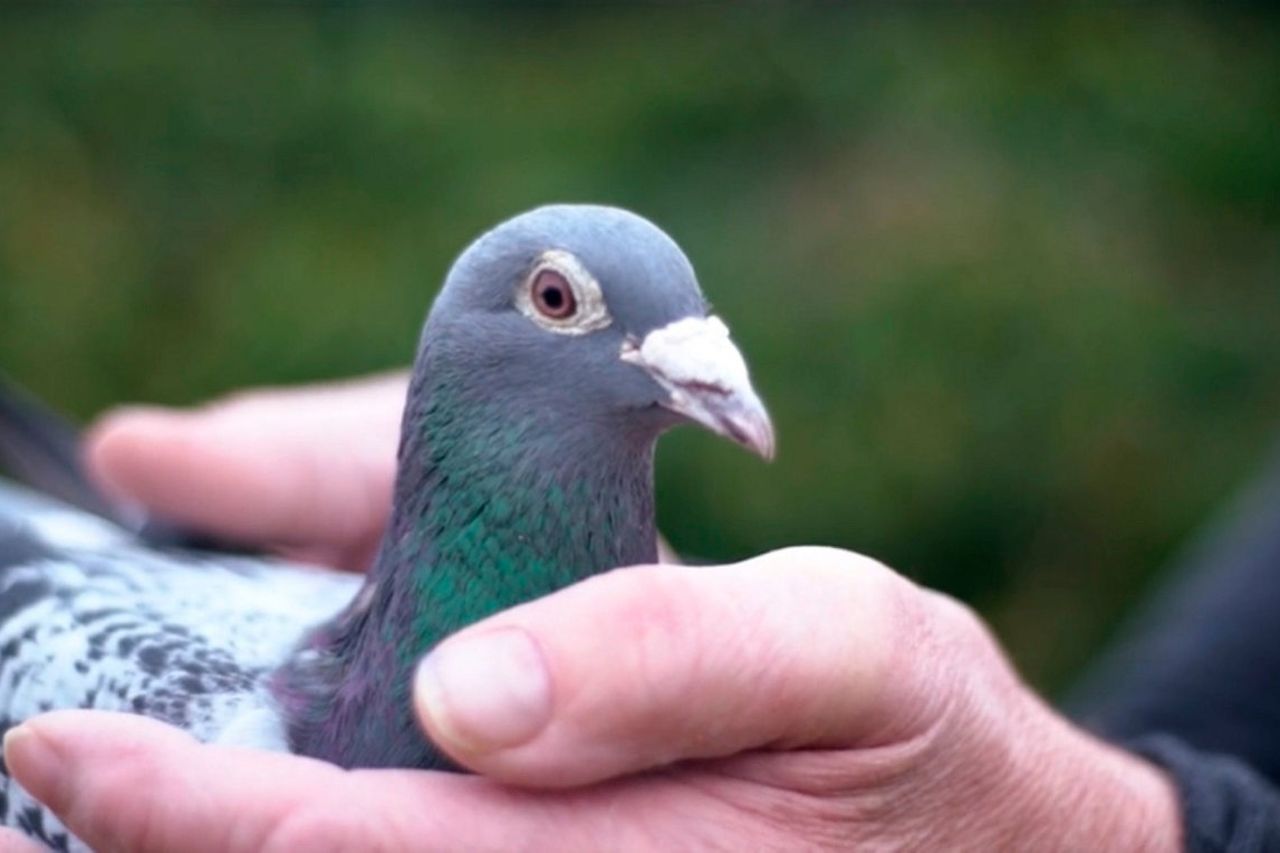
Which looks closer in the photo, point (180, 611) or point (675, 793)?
point (675, 793)


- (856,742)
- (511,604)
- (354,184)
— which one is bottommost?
(856,742)

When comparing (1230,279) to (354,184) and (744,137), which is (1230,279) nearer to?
(744,137)

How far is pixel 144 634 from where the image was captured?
266 cm

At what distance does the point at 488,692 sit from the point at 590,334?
1.67ft

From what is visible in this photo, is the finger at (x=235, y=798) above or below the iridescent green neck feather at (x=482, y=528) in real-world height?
below

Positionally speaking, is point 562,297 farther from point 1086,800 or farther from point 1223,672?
point 1223,672

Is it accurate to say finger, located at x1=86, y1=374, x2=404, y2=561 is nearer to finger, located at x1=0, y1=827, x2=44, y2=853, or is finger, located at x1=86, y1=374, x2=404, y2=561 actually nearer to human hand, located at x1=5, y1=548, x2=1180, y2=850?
finger, located at x1=0, y1=827, x2=44, y2=853

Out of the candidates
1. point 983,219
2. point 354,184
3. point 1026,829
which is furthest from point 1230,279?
point 1026,829

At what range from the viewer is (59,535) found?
10.6 ft

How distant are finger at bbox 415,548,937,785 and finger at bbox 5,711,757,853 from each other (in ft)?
0.27

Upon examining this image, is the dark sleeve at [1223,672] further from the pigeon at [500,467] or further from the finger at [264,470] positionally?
the finger at [264,470]

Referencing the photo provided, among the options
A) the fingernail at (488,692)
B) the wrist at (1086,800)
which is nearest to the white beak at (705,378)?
the fingernail at (488,692)

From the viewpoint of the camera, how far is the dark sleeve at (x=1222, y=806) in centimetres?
281

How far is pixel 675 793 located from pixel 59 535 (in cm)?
152
